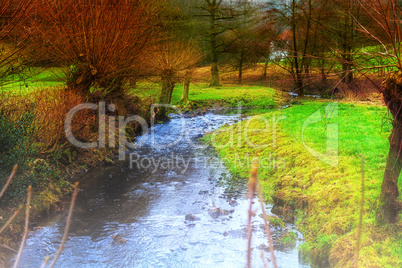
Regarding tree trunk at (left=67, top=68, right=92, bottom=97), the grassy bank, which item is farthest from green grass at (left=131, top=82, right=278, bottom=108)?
tree trunk at (left=67, top=68, right=92, bottom=97)

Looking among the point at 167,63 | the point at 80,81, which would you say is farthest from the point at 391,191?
the point at 167,63

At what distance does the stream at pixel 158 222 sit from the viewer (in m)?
5.18

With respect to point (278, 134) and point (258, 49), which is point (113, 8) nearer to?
point (278, 134)

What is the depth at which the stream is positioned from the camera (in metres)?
5.18

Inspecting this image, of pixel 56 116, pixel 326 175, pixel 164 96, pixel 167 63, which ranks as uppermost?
pixel 167 63

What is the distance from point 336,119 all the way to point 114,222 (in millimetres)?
8287

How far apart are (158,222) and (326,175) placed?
363cm

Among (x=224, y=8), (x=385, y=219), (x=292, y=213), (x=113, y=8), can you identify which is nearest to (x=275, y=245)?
(x=292, y=213)

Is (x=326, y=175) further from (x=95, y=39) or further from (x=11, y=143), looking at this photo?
(x=95, y=39)

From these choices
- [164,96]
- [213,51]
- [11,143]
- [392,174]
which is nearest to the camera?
[392,174]

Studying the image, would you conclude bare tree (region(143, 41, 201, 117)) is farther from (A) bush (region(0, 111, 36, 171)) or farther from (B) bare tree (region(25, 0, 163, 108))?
(A) bush (region(0, 111, 36, 171))

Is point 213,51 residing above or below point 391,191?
above

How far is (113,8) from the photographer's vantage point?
1042 cm

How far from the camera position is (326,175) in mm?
6914
